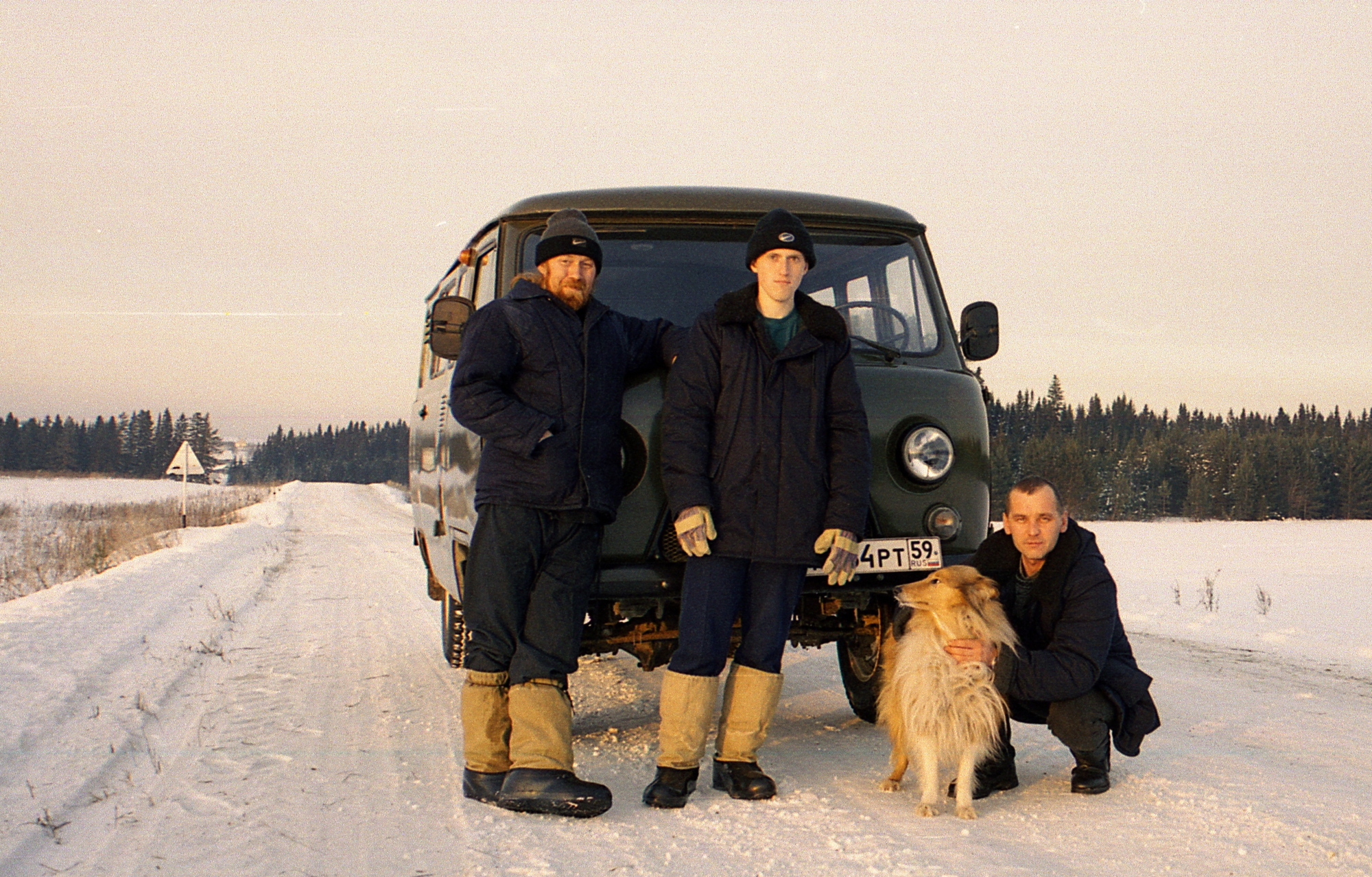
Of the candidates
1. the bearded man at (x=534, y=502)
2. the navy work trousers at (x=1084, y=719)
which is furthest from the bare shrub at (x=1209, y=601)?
the bearded man at (x=534, y=502)

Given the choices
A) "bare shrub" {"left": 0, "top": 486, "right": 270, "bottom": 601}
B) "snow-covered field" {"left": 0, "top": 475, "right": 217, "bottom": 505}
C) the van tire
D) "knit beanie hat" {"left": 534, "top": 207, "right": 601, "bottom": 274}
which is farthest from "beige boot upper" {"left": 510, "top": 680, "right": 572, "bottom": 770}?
"snow-covered field" {"left": 0, "top": 475, "right": 217, "bottom": 505}

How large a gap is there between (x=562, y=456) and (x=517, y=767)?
46.1 inches

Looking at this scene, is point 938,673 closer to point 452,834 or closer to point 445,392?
point 452,834

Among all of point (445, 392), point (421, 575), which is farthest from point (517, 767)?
point (421, 575)

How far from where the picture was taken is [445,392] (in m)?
5.68

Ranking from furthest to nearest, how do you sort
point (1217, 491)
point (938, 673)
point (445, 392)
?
point (1217, 491), point (445, 392), point (938, 673)

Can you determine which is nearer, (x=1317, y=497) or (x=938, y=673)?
(x=938, y=673)

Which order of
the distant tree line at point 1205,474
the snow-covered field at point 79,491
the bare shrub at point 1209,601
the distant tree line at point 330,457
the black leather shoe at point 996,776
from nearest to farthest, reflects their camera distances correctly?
the black leather shoe at point 996,776, the bare shrub at point 1209,601, the snow-covered field at point 79,491, the distant tree line at point 1205,474, the distant tree line at point 330,457

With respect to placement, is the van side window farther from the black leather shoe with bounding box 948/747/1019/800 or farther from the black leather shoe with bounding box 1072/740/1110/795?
the black leather shoe with bounding box 1072/740/1110/795

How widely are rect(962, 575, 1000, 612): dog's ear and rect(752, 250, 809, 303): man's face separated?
1.31m

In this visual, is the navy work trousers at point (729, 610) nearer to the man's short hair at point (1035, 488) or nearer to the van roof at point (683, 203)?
the man's short hair at point (1035, 488)

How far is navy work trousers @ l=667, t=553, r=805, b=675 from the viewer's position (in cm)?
389

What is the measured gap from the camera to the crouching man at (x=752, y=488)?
12.5 feet

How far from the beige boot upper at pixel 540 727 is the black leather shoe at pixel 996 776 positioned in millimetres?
1547
